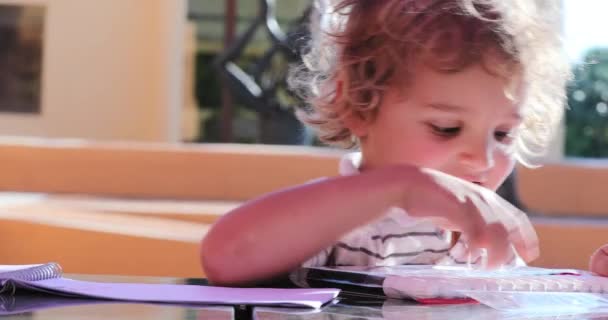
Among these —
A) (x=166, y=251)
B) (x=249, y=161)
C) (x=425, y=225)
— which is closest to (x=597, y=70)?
(x=249, y=161)

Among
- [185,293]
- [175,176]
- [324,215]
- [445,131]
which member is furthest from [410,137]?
[175,176]

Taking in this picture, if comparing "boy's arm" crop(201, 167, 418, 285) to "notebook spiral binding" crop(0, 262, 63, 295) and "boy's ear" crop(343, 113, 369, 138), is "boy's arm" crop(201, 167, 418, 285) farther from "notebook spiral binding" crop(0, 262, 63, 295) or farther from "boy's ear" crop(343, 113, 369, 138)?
"boy's ear" crop(343, 113, 369, 138)

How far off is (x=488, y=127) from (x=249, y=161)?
1.72 m

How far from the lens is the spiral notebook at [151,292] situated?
1.30ft

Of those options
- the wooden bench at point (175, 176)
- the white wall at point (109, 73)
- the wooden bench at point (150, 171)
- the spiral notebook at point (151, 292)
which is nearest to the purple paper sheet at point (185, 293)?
the spiral notebook at point (151, 292)

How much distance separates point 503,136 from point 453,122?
0.20ft

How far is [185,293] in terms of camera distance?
42 cm

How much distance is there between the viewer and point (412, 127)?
624 millimetres

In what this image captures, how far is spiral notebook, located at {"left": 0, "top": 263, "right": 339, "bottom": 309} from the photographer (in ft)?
1.30

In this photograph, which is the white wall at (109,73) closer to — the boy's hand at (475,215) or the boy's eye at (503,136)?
the boy's eye at (503,136)

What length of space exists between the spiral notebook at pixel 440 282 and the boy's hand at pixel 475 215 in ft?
0.07

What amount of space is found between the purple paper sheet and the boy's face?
0.61 feet

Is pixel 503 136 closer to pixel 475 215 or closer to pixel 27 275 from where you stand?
pixel 475 215

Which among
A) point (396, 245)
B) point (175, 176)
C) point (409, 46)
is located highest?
point (409, 46)
